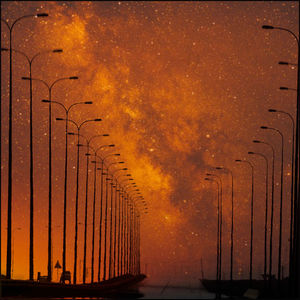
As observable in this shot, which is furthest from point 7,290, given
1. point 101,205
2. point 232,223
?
point 101,205

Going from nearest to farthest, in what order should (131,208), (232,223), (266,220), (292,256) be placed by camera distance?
(292,256) < (266,220) < (232,223) < (131,208)

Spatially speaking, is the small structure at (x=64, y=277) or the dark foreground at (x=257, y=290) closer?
the dark foreground at (x=257, y=290)

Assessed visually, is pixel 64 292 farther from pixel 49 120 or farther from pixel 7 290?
pixel 49 120

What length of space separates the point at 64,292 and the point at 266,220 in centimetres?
3824

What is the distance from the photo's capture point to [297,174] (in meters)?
57.2

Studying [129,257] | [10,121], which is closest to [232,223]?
[10,121]

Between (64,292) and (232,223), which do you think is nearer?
(64,292)

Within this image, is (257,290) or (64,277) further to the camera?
(64,277)

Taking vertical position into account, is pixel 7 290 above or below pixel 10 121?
below

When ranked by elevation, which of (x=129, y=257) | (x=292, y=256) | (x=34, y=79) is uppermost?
(x=34, y=79)

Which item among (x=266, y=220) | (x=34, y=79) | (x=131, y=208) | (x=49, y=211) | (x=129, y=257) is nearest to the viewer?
(x=34, y=79)

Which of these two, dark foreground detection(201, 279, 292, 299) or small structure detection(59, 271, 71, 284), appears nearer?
dark foreground detection(201, 279, 292, 299)

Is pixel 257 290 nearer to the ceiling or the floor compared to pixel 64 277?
nearer to the ceiling

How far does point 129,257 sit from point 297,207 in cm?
13461
